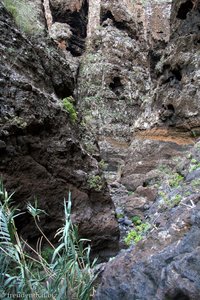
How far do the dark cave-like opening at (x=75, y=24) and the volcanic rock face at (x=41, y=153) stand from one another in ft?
55.5

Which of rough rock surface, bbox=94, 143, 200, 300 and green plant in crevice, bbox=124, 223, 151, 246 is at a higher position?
rough rock surface, bbox=94, 143, 200, 300

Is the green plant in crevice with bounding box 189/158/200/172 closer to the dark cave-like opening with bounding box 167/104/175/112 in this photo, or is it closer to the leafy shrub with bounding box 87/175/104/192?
the leafy shrub with bounding box 87/175/104/192

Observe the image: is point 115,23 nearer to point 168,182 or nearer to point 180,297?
point 168,182

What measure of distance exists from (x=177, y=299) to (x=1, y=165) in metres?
3.22

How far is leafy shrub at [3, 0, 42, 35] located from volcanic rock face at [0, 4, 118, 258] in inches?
16.8

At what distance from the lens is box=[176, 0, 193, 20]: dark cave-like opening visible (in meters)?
12.9

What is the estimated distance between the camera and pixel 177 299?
2230 mm

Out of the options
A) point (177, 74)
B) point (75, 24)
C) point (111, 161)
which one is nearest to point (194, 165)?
point (177, 74)

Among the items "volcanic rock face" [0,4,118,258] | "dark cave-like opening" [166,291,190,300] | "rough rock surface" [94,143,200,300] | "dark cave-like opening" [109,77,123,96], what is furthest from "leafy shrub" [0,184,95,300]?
"dark cave-like opening" [109,77,123,96]

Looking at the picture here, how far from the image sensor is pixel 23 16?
6.46 m

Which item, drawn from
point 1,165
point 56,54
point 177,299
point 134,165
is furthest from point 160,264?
point 134,165

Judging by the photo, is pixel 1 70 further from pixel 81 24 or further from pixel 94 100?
pixel 81 24

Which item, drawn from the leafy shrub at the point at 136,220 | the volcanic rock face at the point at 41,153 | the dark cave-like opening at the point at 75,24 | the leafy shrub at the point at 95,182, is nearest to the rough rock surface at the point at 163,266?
the volcanic rock face at the point at 41,153

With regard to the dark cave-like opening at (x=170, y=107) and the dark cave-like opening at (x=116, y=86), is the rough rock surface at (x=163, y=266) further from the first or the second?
the dark cave-like opening at (x=116, y=86)
